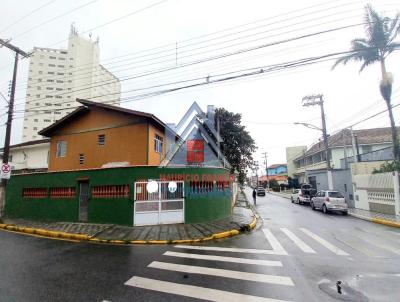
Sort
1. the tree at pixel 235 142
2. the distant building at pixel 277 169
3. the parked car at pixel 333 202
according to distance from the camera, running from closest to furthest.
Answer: the parked car at pixel 333 202 → the tree at pixel 235 142 → the distant building at pixel 277 169

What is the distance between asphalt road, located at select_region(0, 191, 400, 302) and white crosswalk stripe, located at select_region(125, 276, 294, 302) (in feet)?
0.06

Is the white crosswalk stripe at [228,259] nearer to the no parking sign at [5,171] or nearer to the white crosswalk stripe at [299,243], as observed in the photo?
the white crosswalk stripe at [299,243]

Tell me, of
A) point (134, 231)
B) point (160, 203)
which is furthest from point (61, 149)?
point (134, 231)

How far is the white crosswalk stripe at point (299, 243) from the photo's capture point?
794 cm

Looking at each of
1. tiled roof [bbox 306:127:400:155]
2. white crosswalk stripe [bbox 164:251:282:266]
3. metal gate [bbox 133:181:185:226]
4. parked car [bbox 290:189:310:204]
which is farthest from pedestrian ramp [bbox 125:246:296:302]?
tiled roof [bbox 306:127:400:155]

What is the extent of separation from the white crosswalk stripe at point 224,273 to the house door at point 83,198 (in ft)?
26.5

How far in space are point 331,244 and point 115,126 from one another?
551 inches

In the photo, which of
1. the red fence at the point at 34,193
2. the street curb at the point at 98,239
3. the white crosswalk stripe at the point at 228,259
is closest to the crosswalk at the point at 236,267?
the white crosswalk stripe at the point at 228,259

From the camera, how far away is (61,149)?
18.4 metres

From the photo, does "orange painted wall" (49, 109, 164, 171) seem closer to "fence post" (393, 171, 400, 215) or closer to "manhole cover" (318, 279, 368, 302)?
"manhole cover" (318, 279, 368, 302)

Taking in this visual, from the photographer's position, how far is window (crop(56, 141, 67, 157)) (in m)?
18.2

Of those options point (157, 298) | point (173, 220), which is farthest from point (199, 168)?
point (157, 298)

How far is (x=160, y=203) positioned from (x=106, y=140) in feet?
23.5

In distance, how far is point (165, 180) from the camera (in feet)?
39.9
